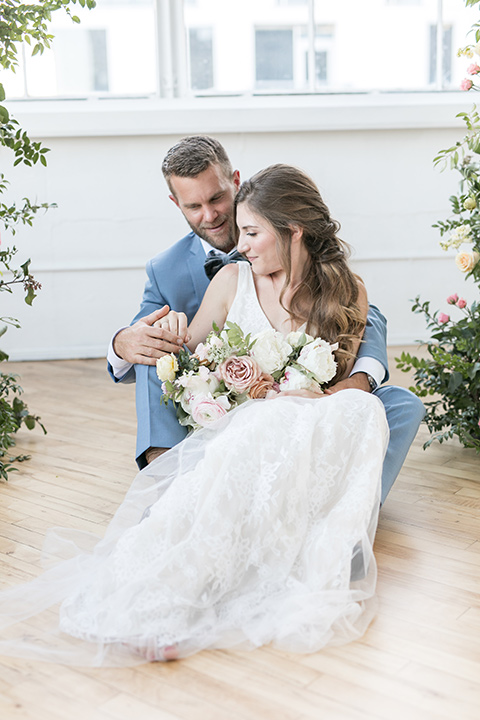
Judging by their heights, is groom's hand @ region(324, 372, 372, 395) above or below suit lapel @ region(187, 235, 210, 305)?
below

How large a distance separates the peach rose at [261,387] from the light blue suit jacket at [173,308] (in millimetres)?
299

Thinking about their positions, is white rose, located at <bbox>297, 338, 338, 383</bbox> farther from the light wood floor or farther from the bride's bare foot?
A: the bride's bare foot

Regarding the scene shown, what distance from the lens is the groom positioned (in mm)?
2416

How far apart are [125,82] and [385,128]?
1640 mm

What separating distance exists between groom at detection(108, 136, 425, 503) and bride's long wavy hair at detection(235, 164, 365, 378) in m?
0.13

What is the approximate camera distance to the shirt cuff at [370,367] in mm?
2471

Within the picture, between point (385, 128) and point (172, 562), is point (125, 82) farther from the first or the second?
point (172, 562)

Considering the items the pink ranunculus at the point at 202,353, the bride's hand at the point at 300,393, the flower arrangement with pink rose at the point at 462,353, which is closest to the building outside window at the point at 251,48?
the flower arrangement with pink rose at the point at 462,353

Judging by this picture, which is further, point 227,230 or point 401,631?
point 227,230

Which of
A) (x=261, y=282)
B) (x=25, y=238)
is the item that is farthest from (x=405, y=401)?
(x=25, y=238)

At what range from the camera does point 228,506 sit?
71.7 inches

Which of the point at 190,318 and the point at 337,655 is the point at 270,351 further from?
the point at 337,655

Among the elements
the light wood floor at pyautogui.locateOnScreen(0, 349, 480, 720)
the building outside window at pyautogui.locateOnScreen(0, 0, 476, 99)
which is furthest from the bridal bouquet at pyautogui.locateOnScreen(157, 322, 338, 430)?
the building outside window at pyautogui.locateOnScreen(0, 0, 476, 99)

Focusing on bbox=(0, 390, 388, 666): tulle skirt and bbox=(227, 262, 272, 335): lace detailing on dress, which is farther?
bbox=(227, 262, 272, 335): lace detailing on dress
